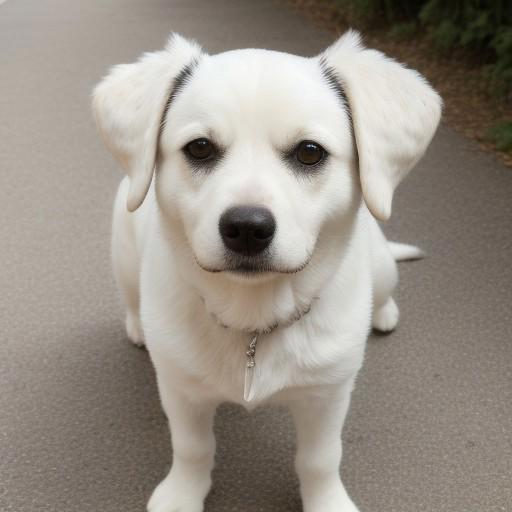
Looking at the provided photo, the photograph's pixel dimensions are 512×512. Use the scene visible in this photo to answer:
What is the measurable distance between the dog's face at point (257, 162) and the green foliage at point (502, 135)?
2.25m

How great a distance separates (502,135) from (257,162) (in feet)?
8.06

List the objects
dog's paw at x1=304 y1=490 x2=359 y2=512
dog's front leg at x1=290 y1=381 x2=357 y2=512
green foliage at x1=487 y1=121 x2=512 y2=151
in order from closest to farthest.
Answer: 1. dog's front leg at x1=290 y1=381 x2=357 y2=512
2. dog's paw at x1=304 y1=490 x2=359 y2=512
3. green foliage at x1=487 y1=121 x2=512 y2=151

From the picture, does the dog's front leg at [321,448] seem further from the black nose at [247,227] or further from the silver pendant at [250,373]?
the black nose at [247,227]

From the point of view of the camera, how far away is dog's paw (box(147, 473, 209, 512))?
169 cm

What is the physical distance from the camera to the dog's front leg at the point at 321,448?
152cm

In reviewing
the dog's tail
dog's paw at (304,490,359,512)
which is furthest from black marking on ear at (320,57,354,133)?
the dog's tail

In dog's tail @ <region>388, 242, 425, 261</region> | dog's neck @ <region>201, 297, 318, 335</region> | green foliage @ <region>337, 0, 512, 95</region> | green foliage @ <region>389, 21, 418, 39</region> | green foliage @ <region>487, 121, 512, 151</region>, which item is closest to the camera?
dog's neck @ <region>201, 297, 318, 335</region>

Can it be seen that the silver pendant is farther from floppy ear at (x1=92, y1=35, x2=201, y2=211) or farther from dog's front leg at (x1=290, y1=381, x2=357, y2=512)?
floppy ear at (x1=92, y1=35, x2=201, y2=211)

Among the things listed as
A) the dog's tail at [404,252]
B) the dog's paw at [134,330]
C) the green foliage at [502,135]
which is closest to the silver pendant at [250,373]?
the dog's paw at [134,330]

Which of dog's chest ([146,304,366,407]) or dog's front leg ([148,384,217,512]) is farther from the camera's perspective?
dog's front leg ([148,384,217,512])

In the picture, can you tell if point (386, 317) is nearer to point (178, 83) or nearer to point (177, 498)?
point (177, 498)

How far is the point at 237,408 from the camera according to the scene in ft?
6.52

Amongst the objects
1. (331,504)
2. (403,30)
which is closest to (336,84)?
(331,504)

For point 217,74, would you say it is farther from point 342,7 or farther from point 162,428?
point 342,7
